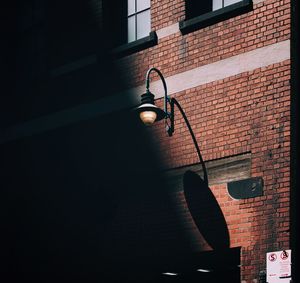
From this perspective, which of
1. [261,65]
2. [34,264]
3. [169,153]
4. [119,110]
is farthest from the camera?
[34,264]

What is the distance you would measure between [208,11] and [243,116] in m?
2.19

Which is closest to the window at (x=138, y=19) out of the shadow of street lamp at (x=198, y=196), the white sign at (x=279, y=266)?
the shadow of street lamp at (x=198, y=196)

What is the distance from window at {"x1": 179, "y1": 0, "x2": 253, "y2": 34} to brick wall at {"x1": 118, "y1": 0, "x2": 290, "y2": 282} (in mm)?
94

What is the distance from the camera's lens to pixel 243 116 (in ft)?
35.8

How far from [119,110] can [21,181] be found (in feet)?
9.05

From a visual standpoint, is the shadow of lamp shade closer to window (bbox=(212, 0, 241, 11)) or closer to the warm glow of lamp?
the warm glow of lamp

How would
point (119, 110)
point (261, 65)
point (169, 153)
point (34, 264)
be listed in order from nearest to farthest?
point (261, 65)
point (169, 153)
point (119, 110)
point (34, 264)

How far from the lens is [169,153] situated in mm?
11781

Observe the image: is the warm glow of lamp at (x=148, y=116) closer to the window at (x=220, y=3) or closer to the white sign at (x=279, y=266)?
the window at (x=220, y=3)

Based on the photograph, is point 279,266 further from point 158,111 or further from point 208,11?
point 208,11

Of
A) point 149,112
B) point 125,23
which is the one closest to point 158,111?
point 149,112

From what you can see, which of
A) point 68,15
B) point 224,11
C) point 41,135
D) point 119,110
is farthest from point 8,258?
point 224,11

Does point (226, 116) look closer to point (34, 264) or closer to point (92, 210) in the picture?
point (92, 210)

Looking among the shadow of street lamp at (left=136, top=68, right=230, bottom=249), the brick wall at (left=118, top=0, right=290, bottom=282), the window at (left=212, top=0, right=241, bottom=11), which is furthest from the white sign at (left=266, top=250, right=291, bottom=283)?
the window at (left=212, top=0, right=241, bottom=11)
